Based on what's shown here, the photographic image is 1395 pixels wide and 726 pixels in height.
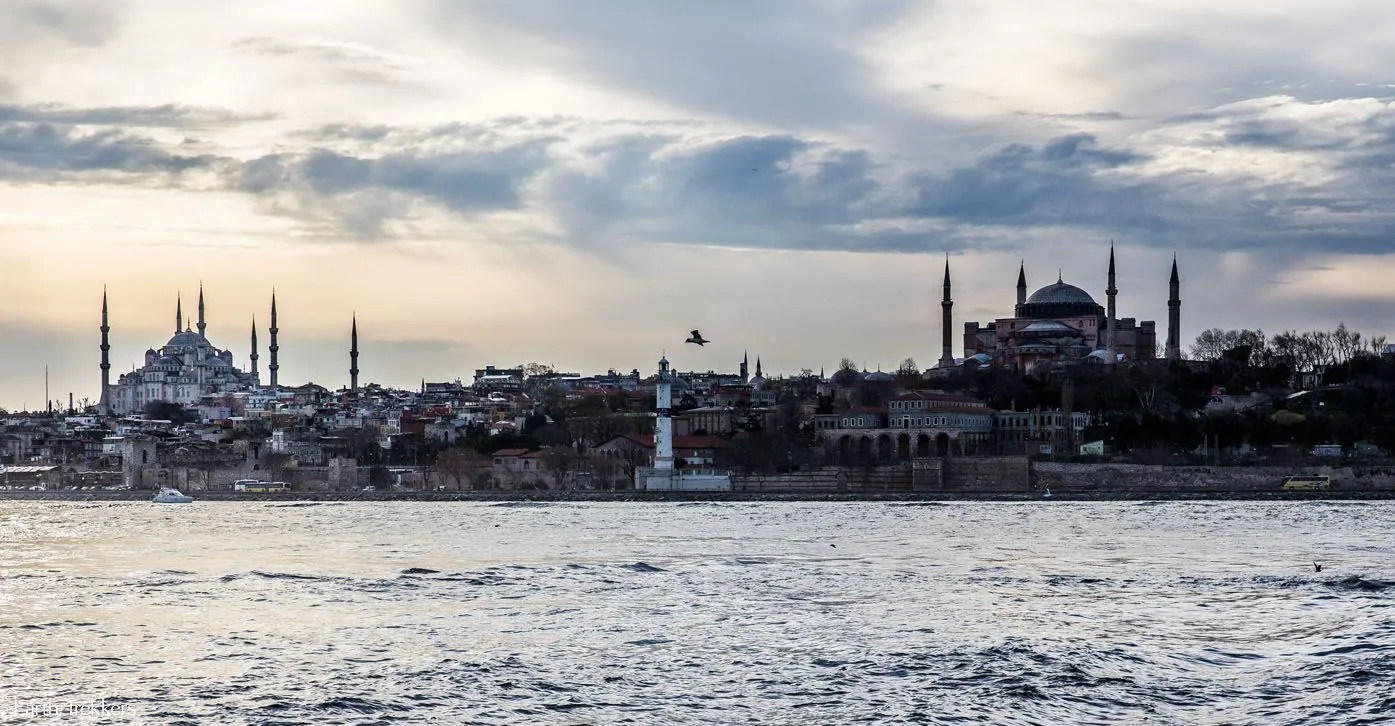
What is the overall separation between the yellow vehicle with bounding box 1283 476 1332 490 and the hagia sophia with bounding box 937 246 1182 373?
61.1 ft

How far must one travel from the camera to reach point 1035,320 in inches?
3342

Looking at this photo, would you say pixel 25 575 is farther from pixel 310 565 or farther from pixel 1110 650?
pixel 1110 650

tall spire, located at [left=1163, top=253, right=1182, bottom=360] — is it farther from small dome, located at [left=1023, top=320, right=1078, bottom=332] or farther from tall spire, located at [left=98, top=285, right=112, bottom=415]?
tall spire, located at [left=98, top=285, right=112, bottom=415]

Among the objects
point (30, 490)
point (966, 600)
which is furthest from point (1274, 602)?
point (30, 490)

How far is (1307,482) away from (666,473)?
20.5 m

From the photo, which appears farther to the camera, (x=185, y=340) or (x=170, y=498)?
(x=185, y=340)

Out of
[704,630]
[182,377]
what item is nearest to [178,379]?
[182,377]

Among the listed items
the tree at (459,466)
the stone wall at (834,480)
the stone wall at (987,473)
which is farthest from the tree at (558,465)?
the stone wall at (987,473)

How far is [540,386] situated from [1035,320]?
40932mm

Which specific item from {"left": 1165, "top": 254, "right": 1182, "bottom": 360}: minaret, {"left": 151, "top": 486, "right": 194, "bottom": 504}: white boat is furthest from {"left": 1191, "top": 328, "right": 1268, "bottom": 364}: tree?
{"left": 151, "top": 486, "right": 194, "bottom": 504}: white boat

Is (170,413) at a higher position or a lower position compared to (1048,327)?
lower

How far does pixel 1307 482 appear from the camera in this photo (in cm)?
5681
